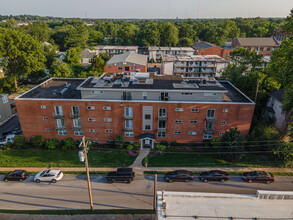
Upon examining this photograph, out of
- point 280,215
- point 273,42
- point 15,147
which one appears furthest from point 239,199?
point 273,42

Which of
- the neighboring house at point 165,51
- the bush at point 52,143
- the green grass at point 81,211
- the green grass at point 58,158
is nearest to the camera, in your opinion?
the green grass at point 81,211

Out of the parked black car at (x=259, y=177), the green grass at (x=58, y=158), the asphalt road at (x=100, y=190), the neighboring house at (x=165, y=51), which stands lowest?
the asphalt road at (x=100, y=190)

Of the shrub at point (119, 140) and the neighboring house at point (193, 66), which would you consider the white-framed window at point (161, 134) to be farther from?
the neighboring house at point (193, 66)

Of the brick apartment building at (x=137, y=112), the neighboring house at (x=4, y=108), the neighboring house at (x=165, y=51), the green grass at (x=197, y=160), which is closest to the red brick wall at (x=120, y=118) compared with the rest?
the brick apartment building at (x=137, y=112)

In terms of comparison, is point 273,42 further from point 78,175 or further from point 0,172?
point 0,172

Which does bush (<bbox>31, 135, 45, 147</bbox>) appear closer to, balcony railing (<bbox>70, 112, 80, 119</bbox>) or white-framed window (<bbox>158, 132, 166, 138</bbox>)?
balcony railing (<bbox>70, 112, 80, 119</bbox>)

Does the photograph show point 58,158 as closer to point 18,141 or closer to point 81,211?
point 18,141

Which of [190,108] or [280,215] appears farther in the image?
[190,108]
